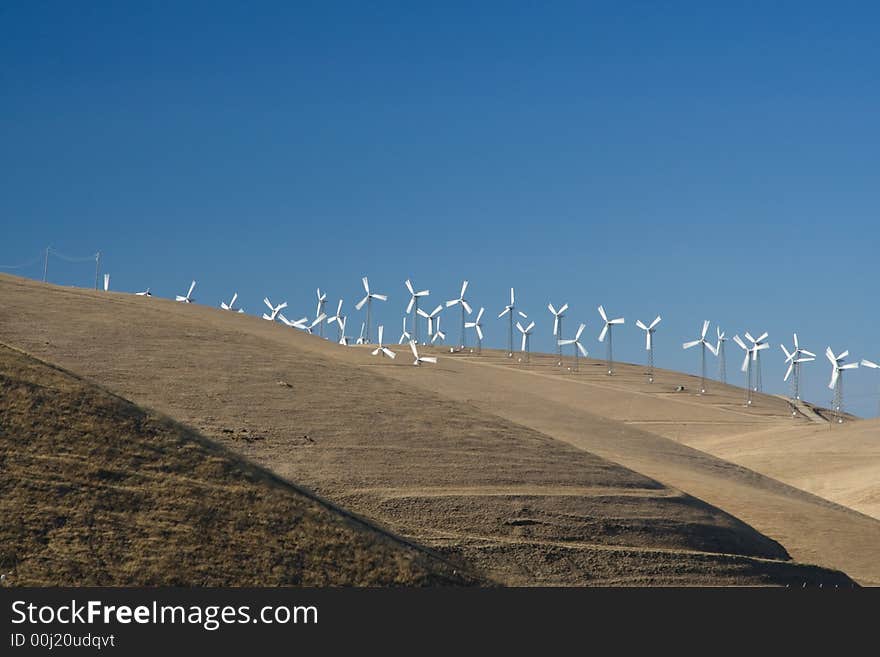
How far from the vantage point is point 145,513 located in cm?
3691

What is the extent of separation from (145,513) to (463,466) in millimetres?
24011

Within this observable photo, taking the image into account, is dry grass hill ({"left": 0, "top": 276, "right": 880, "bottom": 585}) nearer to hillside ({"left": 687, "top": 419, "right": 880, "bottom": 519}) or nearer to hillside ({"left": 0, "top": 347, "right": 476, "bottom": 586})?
hillside ({"left": 0, "top": 347, "right": 476, "bottom": 586})

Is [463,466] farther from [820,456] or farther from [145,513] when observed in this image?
[820,456]

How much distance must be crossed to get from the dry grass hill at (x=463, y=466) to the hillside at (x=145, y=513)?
6.40ft

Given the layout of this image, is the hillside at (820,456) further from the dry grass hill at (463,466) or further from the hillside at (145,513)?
the hillside at (145,513)

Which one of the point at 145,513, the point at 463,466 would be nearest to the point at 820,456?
the point at 463,466

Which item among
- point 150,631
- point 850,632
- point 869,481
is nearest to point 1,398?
point 150,631

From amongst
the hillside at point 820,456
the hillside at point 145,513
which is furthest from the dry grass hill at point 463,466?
the hillside at point 820,456

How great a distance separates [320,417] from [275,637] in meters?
34.3

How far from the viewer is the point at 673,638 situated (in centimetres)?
3034

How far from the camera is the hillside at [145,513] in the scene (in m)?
34.3

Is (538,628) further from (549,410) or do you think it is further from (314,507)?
(549,410)

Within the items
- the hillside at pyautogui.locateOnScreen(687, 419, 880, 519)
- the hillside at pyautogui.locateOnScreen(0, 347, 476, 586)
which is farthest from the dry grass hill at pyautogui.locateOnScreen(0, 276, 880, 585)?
the hillside at pyautogui.locateOnScreen(687, 419, 880, 519)

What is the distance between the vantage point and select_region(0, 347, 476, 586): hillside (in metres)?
34.3
